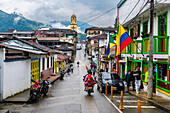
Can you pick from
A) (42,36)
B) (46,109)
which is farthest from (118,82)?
(42,36)

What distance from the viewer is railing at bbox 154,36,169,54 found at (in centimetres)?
1331

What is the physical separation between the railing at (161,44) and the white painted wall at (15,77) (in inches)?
380

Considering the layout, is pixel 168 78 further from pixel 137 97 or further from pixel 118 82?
pixel 118 82

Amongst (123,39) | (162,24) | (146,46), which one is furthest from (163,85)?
(123,39)

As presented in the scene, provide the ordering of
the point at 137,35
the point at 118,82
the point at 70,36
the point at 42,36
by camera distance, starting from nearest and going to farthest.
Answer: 1. the point at 118,82
2. the point at 137,35
3. the point at 42,36
4. the point at 70,36

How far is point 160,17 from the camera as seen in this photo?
14891 millimetres

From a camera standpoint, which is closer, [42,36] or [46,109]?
[46,109]

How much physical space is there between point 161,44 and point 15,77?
10.3m

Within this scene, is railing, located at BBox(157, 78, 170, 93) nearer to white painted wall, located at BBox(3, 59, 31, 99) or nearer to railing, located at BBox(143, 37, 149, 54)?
railing, located at BBox(143, 37, 149, 54)

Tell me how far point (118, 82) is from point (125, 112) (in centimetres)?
643

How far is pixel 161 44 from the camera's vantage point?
539 inches

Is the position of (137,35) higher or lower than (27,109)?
higher

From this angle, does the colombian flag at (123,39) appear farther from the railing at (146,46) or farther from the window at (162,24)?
the window at (162,24)

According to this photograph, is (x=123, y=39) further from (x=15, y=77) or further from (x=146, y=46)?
(x=15, y=77)
